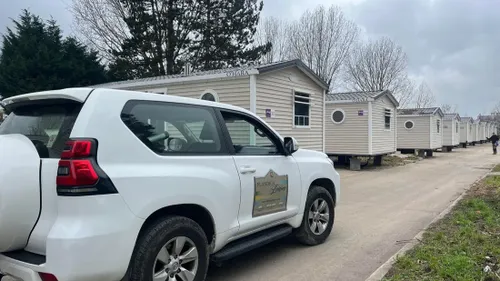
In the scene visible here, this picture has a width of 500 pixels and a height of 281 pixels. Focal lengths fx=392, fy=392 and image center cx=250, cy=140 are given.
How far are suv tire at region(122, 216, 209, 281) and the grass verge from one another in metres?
1.87

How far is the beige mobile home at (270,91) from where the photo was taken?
10.2 m

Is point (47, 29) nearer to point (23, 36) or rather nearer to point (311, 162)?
point (23, 36)

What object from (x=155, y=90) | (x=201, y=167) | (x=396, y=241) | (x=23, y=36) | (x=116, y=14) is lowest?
(x=396, y=241)

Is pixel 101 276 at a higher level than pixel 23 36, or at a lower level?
lower

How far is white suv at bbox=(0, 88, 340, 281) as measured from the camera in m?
2.60

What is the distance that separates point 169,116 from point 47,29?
21.0m

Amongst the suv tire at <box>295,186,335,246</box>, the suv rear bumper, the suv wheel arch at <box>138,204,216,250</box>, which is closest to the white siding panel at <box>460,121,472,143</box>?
the suv tire at <box>295,186,335,246</box>

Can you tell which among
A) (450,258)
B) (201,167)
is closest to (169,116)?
(201,167)

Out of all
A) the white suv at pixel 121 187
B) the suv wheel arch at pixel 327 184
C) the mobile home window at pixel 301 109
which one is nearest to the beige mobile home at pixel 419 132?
the mobile home window at pixel 301 109

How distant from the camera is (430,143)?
78.7 ft

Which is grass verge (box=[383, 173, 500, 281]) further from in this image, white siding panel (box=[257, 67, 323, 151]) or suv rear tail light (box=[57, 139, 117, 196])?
white siding panel (box=[257, 67, 323, 151])

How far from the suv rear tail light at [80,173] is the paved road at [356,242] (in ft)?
6.44

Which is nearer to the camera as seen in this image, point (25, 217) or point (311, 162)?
point (25, 217)

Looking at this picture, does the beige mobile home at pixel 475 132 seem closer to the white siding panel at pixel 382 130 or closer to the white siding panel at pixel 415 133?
the white siding panel at pixel 415 133
